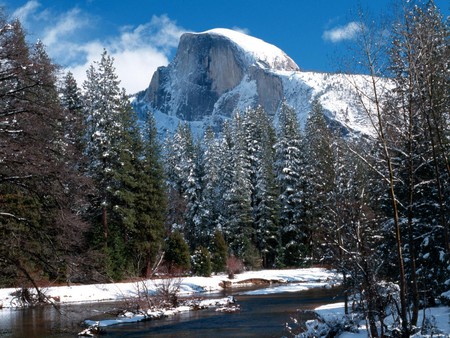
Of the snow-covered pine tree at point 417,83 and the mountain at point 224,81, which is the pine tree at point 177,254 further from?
the mountain at point 224,81

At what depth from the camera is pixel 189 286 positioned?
111 ft

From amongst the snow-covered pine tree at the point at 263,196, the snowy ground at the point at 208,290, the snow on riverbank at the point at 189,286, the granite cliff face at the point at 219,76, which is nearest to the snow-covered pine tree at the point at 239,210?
the snow-covered pine tree at the point at 263,196

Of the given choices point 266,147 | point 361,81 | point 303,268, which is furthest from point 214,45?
point 361,81

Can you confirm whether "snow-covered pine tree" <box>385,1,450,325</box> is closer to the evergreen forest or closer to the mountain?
the evergreen forest

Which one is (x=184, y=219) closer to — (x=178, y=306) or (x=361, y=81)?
(x=178, y=306)

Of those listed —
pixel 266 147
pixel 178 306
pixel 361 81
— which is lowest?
pixel 178 306

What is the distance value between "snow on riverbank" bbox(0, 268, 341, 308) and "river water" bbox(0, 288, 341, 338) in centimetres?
101

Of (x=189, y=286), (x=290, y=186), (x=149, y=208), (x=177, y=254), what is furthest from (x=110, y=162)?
(x=290, y=186)

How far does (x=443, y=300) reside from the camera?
1542 cm

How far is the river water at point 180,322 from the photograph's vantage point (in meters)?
17.8

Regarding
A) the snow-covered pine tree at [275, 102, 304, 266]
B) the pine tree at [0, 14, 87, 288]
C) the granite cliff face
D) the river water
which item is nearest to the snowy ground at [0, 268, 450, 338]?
the river water

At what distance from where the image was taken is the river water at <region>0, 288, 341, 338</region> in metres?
17.8

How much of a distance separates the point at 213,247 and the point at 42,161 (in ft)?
113

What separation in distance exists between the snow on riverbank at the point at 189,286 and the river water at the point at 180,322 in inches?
39.8
